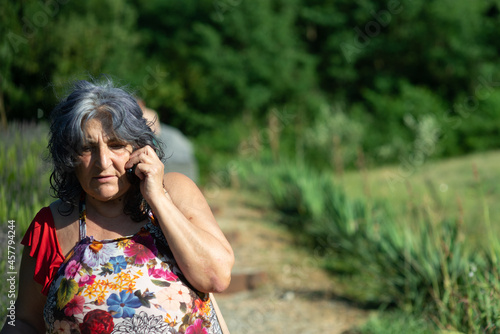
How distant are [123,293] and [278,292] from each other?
3.79m

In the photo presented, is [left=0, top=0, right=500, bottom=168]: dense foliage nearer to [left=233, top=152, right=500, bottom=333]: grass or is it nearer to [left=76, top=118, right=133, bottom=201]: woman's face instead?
[left=233, top=152, right=500, bottom=333]: grass

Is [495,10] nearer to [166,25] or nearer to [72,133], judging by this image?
→ [166,25]

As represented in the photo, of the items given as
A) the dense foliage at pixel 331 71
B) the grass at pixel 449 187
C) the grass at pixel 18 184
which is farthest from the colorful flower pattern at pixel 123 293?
the dense foliage at pixel 331 71

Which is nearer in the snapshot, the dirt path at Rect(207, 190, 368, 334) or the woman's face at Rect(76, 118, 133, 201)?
the woman's face at Rect(76, 118, 133, 201)

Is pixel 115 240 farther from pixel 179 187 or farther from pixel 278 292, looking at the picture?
pixel 278 292

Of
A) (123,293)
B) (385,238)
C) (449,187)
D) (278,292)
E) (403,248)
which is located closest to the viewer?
(123,293)

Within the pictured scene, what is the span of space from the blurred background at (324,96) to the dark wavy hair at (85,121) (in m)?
2.76

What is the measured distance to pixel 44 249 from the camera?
1.67 meters

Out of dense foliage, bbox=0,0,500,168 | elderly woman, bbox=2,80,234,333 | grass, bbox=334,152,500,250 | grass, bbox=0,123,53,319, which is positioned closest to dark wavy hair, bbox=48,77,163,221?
elderly woman, bbox=2,80,234,333

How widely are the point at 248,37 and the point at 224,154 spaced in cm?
419

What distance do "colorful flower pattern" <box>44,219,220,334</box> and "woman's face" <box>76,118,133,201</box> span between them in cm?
15

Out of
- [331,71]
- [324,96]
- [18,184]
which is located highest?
[18,184]

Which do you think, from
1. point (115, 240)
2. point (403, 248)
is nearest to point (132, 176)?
point (115, 240)

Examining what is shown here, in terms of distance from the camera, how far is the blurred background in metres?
5.58
